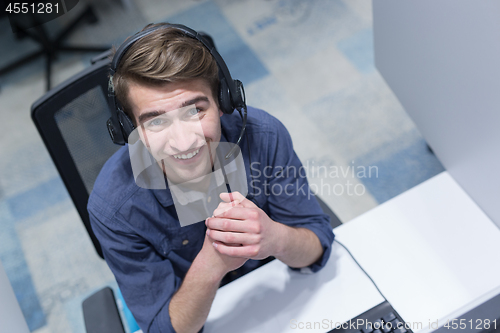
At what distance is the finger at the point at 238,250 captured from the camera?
2.74 ft

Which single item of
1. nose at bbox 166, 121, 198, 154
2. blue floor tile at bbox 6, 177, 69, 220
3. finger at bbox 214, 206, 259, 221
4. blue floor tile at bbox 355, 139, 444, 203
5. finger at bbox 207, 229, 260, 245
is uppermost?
nose at bbox 166, 121, 198, 154

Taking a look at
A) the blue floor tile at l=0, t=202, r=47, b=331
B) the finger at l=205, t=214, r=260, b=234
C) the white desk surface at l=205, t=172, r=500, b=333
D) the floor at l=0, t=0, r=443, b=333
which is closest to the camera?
the finger at l=205, t=214, r=260, b=234

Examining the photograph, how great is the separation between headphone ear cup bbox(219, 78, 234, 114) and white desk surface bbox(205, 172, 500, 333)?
14.2 inches

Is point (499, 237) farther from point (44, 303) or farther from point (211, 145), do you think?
point (44, 303)

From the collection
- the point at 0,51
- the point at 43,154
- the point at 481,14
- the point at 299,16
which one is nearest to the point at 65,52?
the point at 0,51

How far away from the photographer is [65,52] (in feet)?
8.59

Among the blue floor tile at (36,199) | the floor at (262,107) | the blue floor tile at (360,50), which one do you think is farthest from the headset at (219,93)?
the blue floor tile at (360,50)

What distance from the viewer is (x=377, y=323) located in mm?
879

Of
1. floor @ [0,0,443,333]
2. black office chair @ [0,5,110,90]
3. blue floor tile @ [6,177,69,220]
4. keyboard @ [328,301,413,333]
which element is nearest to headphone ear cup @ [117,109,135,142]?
keyboard @ [328,301,413,333]

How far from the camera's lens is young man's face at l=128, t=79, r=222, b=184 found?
0.85 metres

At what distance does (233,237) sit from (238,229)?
0.02m

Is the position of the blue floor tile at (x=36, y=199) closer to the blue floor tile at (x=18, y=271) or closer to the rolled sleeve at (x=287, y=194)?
the blue floor tile at (x=18, y=271)

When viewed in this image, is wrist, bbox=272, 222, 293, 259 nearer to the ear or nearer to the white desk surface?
the white desk surface

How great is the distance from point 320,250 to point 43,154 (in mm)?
1687
